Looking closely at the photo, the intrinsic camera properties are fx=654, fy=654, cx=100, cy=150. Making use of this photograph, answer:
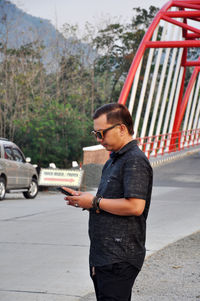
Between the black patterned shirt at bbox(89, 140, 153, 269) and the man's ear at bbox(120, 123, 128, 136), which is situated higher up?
the man's ear at bbox(120, 123, 128, 136)

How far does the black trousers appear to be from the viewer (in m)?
3.49

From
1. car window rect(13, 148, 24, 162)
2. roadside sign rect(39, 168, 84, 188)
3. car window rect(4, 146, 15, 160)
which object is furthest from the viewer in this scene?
roadside sign rect(39, 168, 84, 188)

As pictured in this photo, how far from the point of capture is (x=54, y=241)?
9.55 meters

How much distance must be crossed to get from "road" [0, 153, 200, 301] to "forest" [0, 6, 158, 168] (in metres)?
16.6

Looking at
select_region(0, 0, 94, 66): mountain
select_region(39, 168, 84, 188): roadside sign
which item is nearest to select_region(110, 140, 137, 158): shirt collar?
select_region(39, 168, 84, 188): roadside sign

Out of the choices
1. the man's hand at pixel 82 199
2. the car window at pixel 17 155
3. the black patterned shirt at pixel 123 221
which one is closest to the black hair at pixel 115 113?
the black patterned shirt at pixel 123 221

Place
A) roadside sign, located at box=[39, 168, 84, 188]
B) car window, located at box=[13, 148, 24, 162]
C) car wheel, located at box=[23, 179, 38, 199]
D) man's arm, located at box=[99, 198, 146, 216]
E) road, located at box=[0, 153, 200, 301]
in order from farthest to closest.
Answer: roadside sign, located at box=[39, 168, 84, 188] < car wheel, located at box=[23, 179, 38, 199] < car window, located at box=[13, 148, 24, 162] < road, located at box=[0, 153, 200, 301] < man's arm, located at box=[99, 198, 146, 216]

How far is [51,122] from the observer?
1345 inches

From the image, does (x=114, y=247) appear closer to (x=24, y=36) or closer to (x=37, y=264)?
(x=37, y=264)

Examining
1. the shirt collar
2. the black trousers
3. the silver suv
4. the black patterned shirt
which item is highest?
the shirt collar

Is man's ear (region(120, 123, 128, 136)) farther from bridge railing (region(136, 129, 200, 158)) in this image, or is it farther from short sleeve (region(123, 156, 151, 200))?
bridge railing (region(136, 129, 200, 158))

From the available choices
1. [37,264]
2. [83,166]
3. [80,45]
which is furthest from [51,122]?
[37,264]

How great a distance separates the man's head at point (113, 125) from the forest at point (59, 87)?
3011 centimetres

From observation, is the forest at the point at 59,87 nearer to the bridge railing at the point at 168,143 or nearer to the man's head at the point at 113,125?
the bridge railing at the point at 168,143
